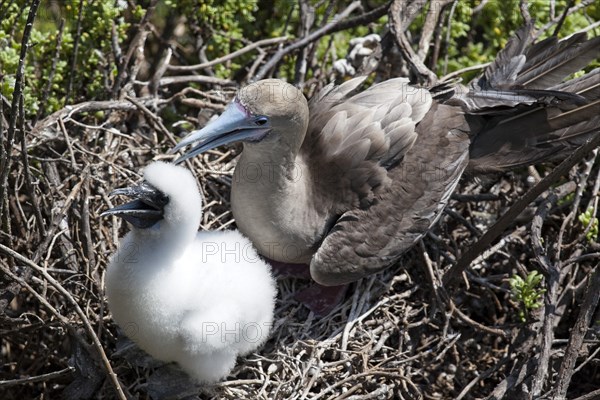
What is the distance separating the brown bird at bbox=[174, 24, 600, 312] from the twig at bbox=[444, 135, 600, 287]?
0.27m

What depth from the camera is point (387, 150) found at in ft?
14.0

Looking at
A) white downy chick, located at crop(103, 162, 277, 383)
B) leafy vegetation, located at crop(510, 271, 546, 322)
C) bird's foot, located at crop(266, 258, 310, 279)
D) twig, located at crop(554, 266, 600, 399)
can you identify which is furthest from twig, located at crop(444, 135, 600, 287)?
white downy chick, located at crop(103, 162, 277, 383)

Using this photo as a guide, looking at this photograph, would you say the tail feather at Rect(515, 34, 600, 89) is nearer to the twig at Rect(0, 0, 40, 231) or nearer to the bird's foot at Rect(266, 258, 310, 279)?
the bird's foot at Rect(266, 258, 310, 279)

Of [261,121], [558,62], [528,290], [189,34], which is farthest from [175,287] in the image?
[189,34]

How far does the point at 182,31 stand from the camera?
5.66m

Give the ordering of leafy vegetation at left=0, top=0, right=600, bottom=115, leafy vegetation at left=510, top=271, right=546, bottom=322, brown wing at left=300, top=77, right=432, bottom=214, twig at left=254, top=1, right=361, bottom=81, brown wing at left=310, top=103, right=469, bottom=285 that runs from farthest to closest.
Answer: twig at left=254, top=1, right=361, bottom=81 → leafy vegetation at left=0, top=0, right=600, bottom=115 → brown wing at left=300, top=77, right=432, bottom=214 → brown wing at left=310, top=103, right=469, bottom=285 → leafy vegetation at left=510, top=271, right=546, bottom=322

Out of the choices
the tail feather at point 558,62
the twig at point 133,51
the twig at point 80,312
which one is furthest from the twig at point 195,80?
the twig at point 80,312

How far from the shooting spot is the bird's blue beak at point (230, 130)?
3.85 m

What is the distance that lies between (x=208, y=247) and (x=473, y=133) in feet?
4.91

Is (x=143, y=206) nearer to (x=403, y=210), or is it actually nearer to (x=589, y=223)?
(x=403, y=210)

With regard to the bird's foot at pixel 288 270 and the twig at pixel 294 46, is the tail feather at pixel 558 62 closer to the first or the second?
the twig at pixel 294 46

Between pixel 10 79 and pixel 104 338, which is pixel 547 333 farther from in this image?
pixel 10 79

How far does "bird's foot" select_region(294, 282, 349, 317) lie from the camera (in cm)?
433

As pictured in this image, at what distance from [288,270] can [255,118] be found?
0.94m
